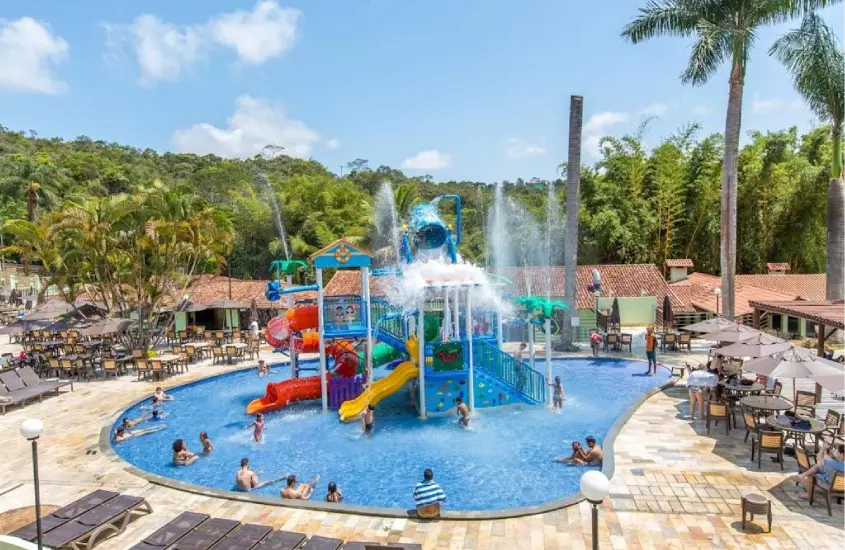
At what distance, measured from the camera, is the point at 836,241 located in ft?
71.1

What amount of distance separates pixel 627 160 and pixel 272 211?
24.4 metres

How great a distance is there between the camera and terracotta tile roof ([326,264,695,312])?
27.8 meters

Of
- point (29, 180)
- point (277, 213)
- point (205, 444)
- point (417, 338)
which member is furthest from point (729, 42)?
point (29, 180)

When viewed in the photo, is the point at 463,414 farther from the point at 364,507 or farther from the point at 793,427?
the point at 793,427

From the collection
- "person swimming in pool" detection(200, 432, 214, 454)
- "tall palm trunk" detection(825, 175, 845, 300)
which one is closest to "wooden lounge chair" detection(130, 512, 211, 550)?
"person swimming in pool" detection(200, 432, 214, 454)

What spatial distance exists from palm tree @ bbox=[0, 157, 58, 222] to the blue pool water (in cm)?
4277

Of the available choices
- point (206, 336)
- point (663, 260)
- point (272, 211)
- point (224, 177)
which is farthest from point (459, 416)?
point (224, 177)

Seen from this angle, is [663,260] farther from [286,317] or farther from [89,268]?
[89,268]

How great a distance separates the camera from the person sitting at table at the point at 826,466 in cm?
848

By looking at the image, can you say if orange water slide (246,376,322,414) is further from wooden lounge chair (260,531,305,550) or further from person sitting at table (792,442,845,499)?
person sitting at table (792,442,845,499)

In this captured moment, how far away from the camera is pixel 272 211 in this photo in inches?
1634

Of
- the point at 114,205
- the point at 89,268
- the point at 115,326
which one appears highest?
the point at 114,205

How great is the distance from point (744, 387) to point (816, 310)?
18.3ft

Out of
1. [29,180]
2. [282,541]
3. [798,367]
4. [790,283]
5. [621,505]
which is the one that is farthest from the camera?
[29,180]
